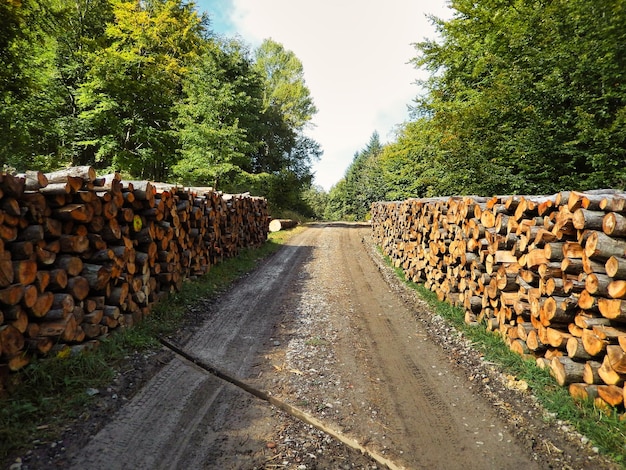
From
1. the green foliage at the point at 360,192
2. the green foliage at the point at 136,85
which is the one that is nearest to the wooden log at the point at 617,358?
the green foliage at the point at 136,85

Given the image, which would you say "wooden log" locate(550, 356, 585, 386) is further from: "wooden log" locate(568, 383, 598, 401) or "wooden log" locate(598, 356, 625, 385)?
"wooden log" locate(598, 356, 625, 385)

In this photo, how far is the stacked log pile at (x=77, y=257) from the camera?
128 inches

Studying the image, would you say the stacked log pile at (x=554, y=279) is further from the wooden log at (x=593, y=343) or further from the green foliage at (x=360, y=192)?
the green foliage at (x=360, y=192)

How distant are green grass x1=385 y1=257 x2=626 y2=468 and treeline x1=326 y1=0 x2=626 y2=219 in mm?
5785

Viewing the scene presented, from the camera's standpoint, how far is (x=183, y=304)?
A: 6.23 meters

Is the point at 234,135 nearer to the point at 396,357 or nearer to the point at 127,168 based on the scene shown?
the point at 127,168

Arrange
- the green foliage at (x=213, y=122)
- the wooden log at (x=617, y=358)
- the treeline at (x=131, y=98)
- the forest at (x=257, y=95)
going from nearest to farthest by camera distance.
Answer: the wooden log at (x=617, y=358) < the forest at (x=257, y=95) < the treeline at (x=131, y=98) < the green foliage at (x=213, y=122)

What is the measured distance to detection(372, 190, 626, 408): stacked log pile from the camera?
3.17 metres

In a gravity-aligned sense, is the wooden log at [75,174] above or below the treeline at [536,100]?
below

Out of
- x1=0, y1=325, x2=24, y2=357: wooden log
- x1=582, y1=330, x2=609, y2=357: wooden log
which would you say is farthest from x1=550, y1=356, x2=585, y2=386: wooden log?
x1=0, y1=325, x2=24, y2=357: wooden log

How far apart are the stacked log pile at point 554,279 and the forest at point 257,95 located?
4857 millimetres

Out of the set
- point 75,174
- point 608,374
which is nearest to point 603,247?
point 608,374

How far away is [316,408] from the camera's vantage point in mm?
3441

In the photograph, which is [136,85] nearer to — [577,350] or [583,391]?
[577,350]
